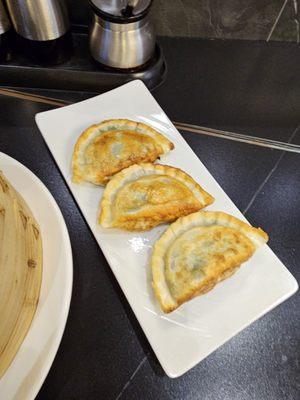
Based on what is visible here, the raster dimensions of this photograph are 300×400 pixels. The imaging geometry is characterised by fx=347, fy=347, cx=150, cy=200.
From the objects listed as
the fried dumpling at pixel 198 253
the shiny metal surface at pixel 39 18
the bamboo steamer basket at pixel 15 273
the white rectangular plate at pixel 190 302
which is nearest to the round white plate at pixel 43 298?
the bamboo steamer basket at pixel 15 273

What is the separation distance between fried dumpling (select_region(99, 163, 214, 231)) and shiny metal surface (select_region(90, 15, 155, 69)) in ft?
1.41

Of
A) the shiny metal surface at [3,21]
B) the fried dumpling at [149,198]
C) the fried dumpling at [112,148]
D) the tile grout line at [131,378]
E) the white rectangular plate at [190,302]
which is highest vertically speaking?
the shiny metal surface at [3,21]

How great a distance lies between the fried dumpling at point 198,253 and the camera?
2.82 ft

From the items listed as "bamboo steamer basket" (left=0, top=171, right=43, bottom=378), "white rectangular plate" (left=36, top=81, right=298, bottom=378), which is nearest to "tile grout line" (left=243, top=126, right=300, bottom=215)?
"white rectangular plate" (left=36, top=81, right=298, bottom=378)

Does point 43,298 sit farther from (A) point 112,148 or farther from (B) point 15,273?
(A) point 112,148

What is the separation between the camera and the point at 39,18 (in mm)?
1146

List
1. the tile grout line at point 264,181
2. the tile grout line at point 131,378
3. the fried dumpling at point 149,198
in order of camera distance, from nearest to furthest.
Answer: the tile grout line at point 131,378 → the fried dumpling at point 149,198 → the tile grout line at point 264,181

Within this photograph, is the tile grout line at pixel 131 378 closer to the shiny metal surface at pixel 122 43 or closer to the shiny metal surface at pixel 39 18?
the shiny metal surface at pixel 122 43

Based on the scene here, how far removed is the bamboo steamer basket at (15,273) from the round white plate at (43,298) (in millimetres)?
18

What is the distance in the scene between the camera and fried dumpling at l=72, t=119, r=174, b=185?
104 centimetres

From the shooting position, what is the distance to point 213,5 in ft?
4.54

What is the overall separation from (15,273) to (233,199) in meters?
0.69

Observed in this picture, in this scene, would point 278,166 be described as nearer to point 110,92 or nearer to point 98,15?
point 110,92

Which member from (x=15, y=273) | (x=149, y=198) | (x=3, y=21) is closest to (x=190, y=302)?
(x=149, y=198)
